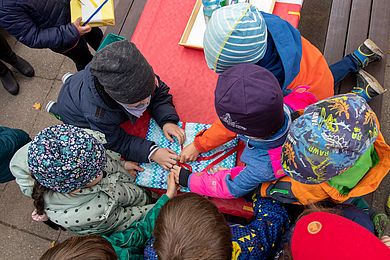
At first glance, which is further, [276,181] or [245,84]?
[276,181]

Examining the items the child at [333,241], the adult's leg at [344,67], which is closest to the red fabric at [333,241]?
the child at [333,241]

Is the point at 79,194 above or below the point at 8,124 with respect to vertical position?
above

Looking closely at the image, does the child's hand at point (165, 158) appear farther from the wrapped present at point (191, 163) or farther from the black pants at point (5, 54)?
the black pants at point (5, 54)

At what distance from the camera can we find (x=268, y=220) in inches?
66.4

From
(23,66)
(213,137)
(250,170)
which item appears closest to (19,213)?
(23,66)

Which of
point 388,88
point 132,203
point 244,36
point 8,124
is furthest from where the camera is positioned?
point 8,124

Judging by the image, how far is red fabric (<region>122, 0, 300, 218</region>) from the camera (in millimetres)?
2107

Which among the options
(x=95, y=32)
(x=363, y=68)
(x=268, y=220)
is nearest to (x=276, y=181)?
(x=268, y=220)

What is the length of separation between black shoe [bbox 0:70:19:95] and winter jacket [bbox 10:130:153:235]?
5.23ft

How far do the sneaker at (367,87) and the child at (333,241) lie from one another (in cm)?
99

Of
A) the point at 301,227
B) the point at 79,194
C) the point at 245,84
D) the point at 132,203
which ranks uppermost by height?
the point at 245,84

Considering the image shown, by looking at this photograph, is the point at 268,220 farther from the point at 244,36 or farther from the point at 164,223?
the point at 244,36

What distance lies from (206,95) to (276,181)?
68 cm

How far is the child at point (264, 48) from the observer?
1647mm
